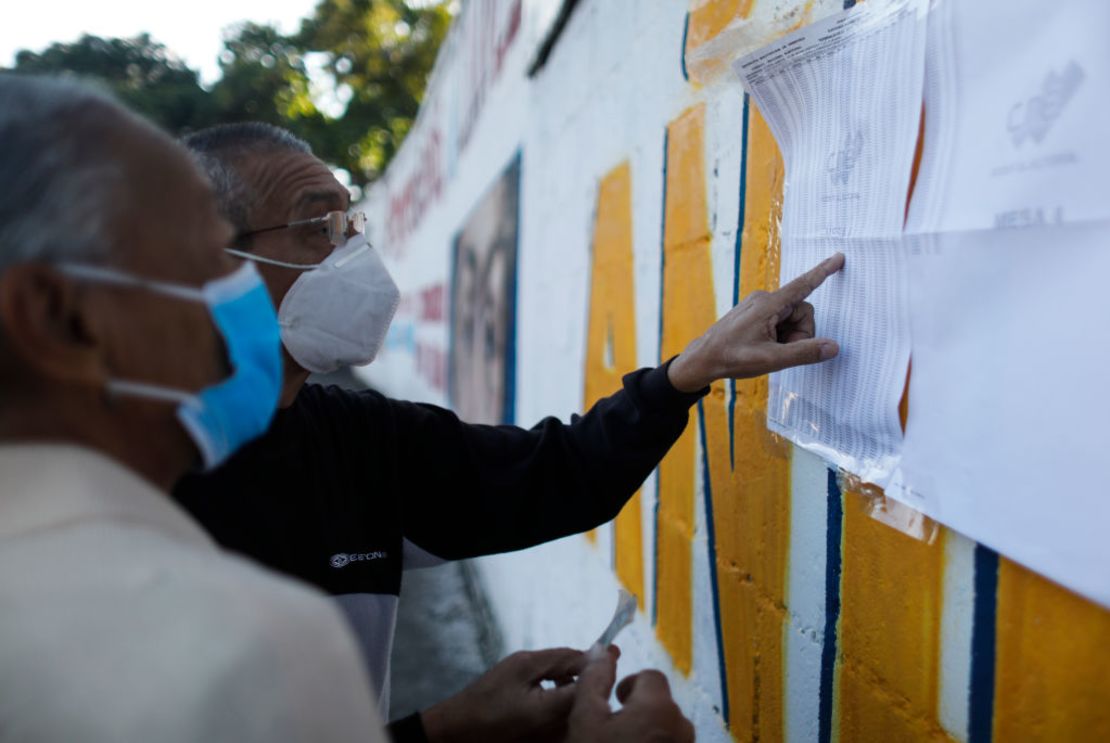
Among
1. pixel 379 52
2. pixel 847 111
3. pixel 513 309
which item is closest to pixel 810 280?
A: pixel 847 111

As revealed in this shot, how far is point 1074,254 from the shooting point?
0.96 m

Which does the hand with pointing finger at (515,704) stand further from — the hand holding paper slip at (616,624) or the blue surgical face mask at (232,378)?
the blue surgical face mask at (232,378)

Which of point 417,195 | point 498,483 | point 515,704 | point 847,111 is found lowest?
point 515,704

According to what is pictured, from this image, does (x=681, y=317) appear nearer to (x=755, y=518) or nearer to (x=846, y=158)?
(x=755, y=518)

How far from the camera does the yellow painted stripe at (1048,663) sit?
1.00m

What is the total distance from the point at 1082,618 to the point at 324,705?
84cm

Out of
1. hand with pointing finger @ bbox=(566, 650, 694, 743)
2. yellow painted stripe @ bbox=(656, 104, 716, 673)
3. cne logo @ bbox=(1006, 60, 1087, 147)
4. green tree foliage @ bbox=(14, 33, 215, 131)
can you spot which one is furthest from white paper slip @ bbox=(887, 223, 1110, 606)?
green tree foliage @ bbox=(14, 33, 215, 131)

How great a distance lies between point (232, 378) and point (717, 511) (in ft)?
4.16

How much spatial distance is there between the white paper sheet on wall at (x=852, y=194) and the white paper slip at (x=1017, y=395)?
79 mm

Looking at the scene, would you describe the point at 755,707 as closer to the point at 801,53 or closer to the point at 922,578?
the point at 922,578

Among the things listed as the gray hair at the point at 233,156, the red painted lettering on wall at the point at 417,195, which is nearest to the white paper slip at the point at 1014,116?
the gray hair at the point at 233,156

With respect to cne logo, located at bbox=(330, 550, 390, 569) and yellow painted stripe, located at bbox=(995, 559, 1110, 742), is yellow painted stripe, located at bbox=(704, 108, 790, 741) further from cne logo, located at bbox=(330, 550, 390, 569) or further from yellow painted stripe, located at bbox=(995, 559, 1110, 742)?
cne logo, located at bbox=(330, 550, 390, 569)

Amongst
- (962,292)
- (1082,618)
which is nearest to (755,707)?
(1082,618)

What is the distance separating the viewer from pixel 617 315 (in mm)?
2801
